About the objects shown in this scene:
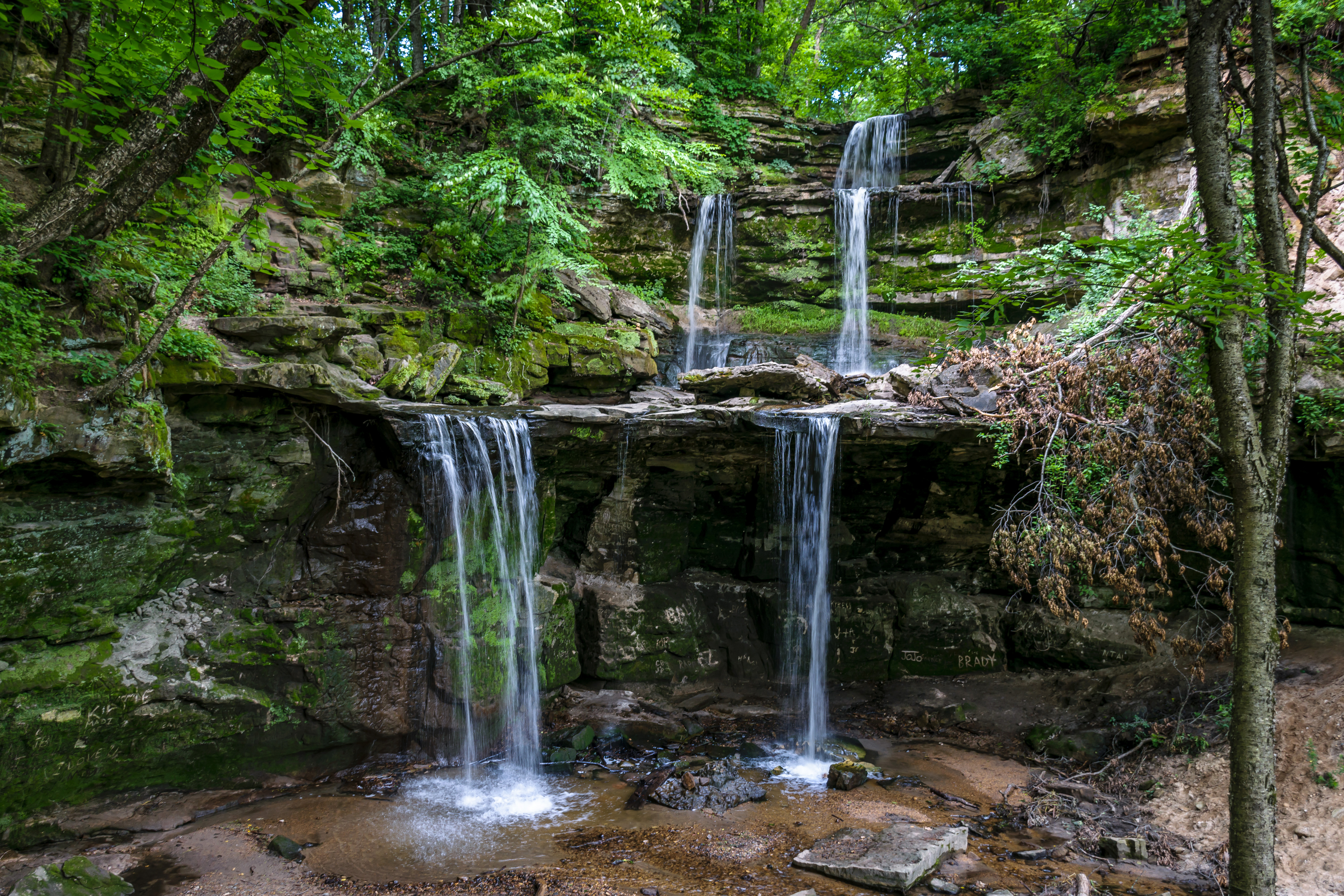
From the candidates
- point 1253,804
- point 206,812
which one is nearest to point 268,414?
point 206,812

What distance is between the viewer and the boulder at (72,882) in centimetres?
441

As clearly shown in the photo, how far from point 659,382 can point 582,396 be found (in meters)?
1.50

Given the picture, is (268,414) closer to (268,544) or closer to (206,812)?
(268,544)

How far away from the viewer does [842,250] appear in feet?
43.1

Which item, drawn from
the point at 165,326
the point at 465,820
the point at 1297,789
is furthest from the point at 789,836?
the point at 165,326

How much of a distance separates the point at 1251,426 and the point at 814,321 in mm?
8987

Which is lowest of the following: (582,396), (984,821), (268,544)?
(984,821)

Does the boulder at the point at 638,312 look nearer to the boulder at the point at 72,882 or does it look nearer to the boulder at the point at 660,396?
the boulder at the point at 660,396

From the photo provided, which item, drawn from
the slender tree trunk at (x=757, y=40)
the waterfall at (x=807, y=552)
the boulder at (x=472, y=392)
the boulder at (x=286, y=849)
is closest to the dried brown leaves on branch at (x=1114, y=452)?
the waterfall at (x=807, y=552)

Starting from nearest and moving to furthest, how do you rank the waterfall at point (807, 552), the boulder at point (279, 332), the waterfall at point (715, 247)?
the boulder at point (279, 332) → the waterfall at point (807, 552) → the waterfall at point (715, 247)

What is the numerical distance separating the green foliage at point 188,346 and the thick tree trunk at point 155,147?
3.92 ft

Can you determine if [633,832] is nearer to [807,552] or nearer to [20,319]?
[807,552]

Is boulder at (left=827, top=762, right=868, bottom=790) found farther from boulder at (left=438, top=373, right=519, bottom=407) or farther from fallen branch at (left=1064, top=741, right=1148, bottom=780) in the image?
boulder at (left=438, top=373, right=519, bottom=407)

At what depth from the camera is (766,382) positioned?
381 inches
